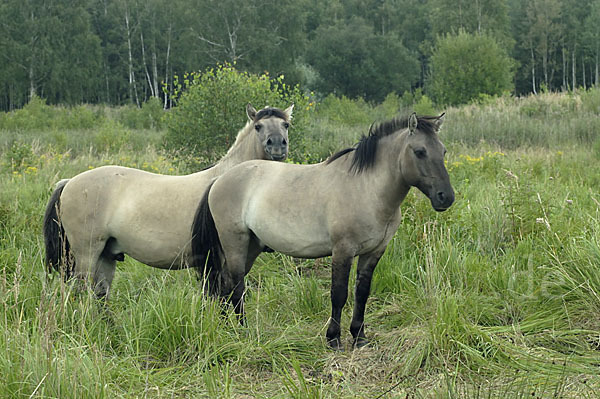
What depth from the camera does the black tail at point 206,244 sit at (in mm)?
4262

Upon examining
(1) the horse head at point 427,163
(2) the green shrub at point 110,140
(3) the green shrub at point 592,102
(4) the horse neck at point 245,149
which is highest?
(1) the horse head at point 427,163

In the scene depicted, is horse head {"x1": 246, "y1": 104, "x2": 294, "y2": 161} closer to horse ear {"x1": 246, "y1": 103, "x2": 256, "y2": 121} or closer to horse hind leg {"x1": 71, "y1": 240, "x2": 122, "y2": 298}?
horse ear {"x1": 246, "y1": 103, "x2": 256, "y2": 121}

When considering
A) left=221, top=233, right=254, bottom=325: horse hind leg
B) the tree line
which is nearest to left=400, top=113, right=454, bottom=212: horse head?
left=221, top=233, right=254, bottom=325: horse hind leg

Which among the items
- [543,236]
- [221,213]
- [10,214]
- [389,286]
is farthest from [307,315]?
[10,214]

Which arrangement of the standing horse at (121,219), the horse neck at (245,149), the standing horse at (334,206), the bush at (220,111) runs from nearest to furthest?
the standing horse at (334,206) < the standing horse at (121,219) < the horse neck at (245,149) < the bush at (220,111)

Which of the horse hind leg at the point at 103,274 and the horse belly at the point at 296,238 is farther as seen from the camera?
the horse hind leg at the point at 103,274

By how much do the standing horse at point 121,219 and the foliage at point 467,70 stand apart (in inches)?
1180

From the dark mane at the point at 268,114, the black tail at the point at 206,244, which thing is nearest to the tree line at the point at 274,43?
the dark mane at the point at 268,114

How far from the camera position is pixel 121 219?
4.42 meters

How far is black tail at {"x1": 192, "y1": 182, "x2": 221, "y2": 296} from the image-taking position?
14.0ft

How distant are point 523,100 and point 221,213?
1992 centimetres

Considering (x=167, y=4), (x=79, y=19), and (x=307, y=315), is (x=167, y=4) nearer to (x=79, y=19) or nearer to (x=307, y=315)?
(x=79, y=19)

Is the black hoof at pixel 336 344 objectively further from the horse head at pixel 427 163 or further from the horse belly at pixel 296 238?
the horse head at pixel 427 163

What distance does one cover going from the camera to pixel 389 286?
512 centimetres
